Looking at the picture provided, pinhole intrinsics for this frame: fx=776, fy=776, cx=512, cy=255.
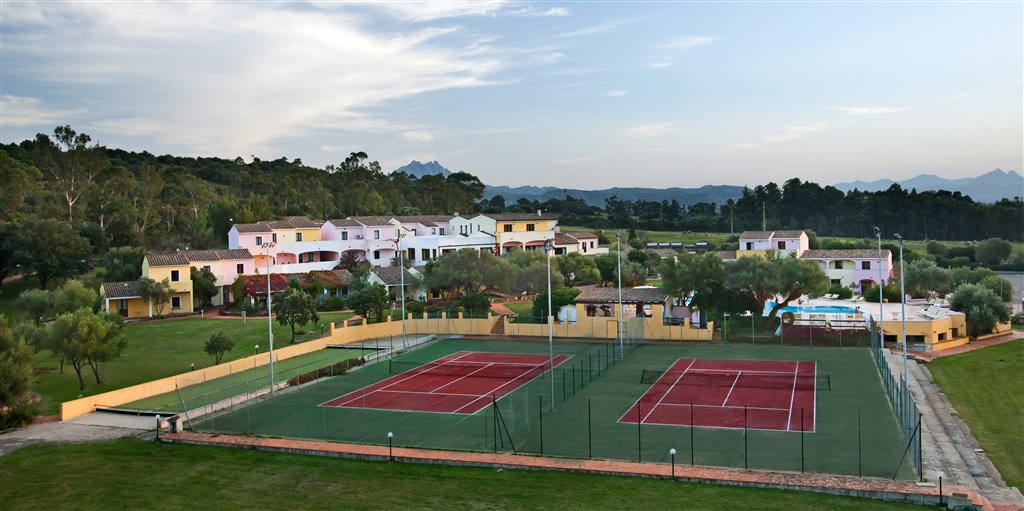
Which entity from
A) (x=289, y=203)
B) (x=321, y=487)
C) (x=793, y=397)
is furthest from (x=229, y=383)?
(x=289, y=203)

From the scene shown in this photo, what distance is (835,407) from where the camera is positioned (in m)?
26.3

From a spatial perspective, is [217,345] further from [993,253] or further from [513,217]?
[993,253]

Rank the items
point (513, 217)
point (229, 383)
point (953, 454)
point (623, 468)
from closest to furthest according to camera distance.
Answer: point (623, 468) → point (953, 454) → point (229, 383) → point (513, 217)

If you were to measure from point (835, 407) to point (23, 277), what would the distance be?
189 feet

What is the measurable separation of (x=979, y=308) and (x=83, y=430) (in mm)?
44443

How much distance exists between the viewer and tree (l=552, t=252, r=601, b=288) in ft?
210

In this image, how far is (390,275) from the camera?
60.7 m

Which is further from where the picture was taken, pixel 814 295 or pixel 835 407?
pixel 814 295

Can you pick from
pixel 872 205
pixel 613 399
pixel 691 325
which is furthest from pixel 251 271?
pixel 872 205

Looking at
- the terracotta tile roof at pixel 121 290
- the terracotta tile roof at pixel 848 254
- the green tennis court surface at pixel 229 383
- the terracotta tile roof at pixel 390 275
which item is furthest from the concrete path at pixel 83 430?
the terracotta tile roof at pixel 848 254

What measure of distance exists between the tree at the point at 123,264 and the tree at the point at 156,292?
4226 millimetres

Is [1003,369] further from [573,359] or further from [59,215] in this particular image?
[59,215]

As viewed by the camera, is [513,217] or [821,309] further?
[513,217]

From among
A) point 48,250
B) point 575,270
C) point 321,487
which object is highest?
point 48,250
